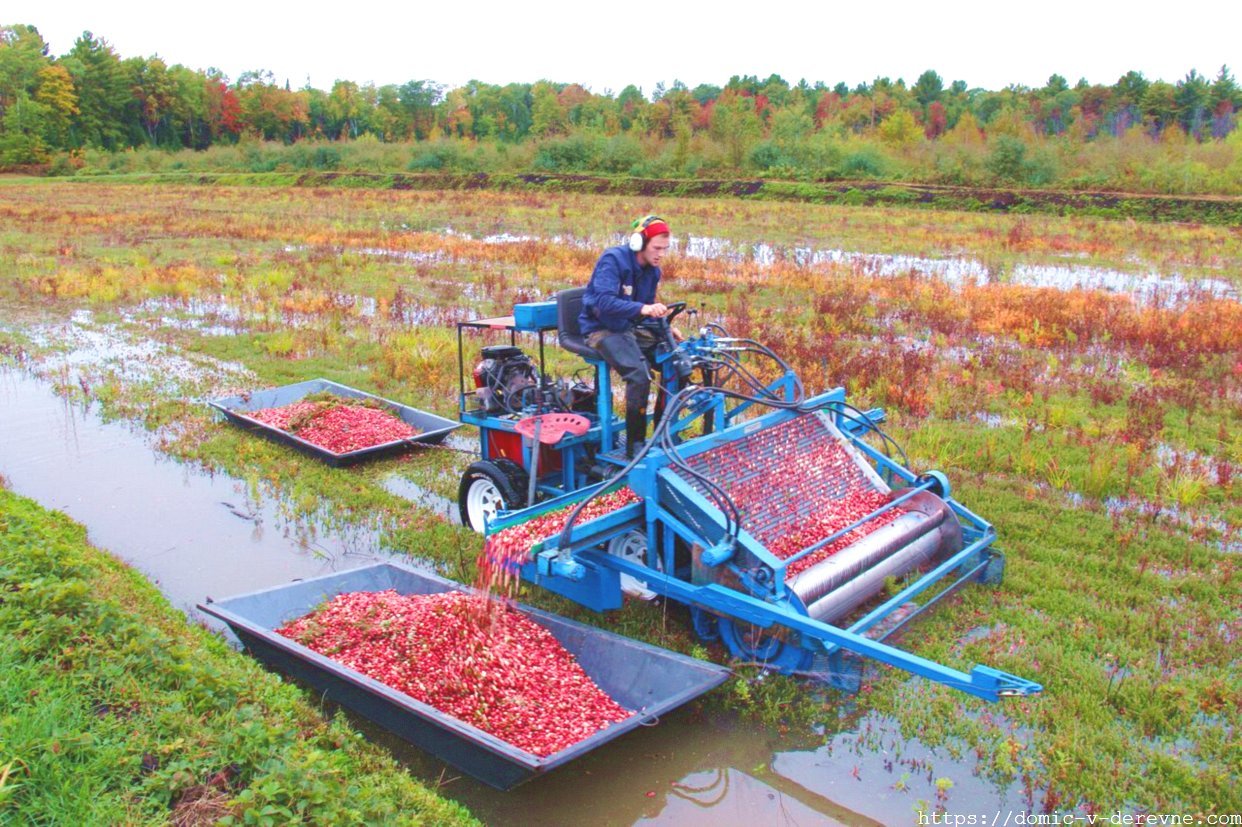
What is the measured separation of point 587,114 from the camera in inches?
3130

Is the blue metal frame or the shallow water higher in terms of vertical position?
the blue metal frame

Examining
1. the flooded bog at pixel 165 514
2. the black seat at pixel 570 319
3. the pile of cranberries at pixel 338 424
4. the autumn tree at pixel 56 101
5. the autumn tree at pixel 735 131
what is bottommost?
the flooded bog at pixel 165 514

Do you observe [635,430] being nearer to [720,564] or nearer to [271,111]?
[720,564]

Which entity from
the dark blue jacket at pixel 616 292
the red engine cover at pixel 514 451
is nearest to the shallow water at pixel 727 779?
the red engine cover at pixel 514 451

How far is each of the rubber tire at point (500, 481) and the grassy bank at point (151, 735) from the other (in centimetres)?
240

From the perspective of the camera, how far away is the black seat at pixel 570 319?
7.49m

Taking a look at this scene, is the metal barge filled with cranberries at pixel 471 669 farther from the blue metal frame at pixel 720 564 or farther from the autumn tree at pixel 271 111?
the autumn tree at pixel 271 111

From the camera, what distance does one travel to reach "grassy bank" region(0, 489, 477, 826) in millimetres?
4004

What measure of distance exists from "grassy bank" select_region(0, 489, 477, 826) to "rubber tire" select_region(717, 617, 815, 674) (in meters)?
1.98

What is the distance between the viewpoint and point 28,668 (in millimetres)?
4695

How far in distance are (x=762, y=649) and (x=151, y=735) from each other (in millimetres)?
3322

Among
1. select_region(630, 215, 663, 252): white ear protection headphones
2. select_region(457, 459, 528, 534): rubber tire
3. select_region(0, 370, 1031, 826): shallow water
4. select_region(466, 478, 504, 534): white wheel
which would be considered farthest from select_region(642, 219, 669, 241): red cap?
select_region(0, 370, 1031, 826): shallow water

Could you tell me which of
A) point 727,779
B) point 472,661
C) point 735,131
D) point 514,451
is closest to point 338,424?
point 514,451

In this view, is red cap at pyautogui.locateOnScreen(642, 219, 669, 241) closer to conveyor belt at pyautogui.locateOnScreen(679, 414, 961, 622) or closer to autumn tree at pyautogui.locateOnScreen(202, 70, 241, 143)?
conveyor belt at pyautogui.locateOnScreen(679, 414, 961, 622)
